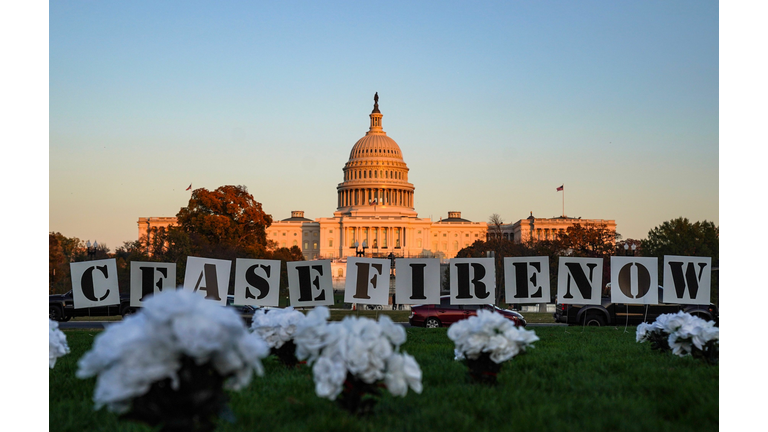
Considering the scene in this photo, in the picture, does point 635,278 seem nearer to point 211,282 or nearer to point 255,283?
point 255,283

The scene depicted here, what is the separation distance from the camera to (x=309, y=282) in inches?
719

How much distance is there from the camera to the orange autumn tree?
5853 centimetres

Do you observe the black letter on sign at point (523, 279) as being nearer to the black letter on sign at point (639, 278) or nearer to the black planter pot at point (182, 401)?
the black letter on sign at point (639, 278)

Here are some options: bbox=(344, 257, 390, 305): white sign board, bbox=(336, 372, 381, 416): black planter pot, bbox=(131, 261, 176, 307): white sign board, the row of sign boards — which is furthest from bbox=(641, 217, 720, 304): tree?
bbox=(336, 372, 381, 416): black planter pot

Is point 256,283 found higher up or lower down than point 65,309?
higher up

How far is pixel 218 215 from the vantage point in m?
60.6

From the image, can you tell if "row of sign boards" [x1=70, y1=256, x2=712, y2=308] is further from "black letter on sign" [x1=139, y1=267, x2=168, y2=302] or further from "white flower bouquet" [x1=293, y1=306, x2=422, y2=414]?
"white flower bouquet" [x1=293, y1=306, x2=422, y2=414]

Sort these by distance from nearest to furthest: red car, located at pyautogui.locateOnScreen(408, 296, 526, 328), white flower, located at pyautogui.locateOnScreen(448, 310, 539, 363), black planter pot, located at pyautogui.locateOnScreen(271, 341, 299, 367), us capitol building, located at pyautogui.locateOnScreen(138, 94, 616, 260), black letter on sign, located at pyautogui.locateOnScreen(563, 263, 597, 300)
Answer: white flower, located at pyautogui.locateOnScreen(448, 310, 539, 363) < black planter pot, located at pyautogui.locateOnScreen(271, 341, 299, 367) < black letter on sign, located at pyautogui.locateOnScreen(563, 263, 597, 300) < red car, located at pyautogui.locateOnScreen(408, 296, 526, 328) < us capitol building, located at pyautogui.locateOnScreen(138, 94, 616, 260)

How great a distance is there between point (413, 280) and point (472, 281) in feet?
5.14

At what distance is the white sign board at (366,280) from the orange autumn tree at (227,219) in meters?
38.6

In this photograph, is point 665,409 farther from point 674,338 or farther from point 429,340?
point 429,340

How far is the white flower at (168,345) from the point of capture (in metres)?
4.72

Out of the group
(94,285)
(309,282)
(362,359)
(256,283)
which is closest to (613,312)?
(309,282)

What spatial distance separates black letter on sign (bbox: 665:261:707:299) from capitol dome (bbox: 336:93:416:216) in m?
120
